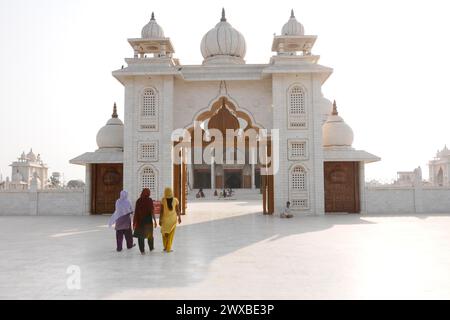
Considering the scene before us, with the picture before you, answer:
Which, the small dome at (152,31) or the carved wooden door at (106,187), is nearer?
the carved wooden door at (106,187)

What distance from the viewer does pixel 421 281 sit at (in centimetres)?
514

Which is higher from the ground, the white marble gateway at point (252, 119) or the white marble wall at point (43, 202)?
the white marble gateway at point (252, 119)

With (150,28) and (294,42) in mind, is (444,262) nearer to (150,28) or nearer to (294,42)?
(294,42)

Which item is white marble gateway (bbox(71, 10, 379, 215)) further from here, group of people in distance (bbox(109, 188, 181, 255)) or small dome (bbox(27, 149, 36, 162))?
small dome (bbox(27, 149, 36, 162))

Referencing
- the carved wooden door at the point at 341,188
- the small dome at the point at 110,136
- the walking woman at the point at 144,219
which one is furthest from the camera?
the small dome at the point at 110,136

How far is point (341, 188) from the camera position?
688 inches

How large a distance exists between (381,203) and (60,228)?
13.1 metres

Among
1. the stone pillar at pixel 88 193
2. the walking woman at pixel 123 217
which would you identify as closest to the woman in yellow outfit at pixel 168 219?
the walking woman at pixel 123 217

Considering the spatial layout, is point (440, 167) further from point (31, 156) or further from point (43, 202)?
point (31, 156)

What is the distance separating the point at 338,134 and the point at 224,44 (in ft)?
22.3

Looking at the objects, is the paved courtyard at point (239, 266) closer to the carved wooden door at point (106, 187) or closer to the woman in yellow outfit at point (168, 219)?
the woman in yellow outfit at point (168, 219)

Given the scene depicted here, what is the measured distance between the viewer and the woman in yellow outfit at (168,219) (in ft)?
25.1

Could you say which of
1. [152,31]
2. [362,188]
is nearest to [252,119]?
[362,188]

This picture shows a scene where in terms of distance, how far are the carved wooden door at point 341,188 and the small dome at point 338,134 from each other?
1.07m
